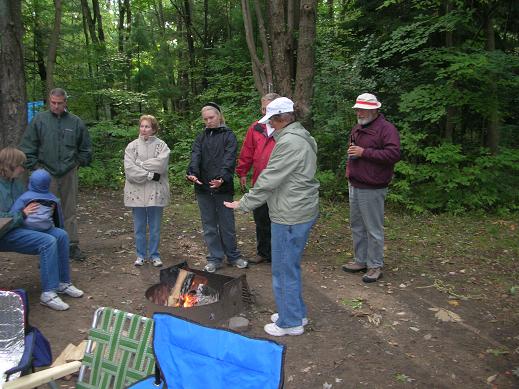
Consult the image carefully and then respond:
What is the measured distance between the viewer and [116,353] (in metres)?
3.07

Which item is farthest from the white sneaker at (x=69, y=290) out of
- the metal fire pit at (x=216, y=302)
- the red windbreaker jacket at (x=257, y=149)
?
the red windbreaker jacket at (x=257, y=149)

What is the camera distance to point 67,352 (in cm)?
365

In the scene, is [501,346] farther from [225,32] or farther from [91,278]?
[225,32]

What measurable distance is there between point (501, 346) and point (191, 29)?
1544cm

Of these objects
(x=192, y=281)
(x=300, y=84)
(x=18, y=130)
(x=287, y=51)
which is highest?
(x=287, y=51)

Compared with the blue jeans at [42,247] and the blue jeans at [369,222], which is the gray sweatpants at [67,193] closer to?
the blue jeans at [42,247]

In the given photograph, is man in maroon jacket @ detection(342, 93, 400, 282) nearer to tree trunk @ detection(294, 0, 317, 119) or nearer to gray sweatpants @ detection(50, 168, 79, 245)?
gray sweatpants @ detection(50, 168, 79, 245)

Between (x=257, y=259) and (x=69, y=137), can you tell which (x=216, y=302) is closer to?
(x=257, y=259)

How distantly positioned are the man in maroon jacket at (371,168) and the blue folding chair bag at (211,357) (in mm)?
3208

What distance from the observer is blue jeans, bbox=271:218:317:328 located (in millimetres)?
3844

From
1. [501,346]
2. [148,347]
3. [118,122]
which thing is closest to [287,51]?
[118,122]

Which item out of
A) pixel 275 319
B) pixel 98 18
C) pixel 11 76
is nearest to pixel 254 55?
pixel 11 76

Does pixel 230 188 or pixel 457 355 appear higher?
pixel 230 188

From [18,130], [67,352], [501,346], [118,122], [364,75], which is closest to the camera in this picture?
[67,352]
